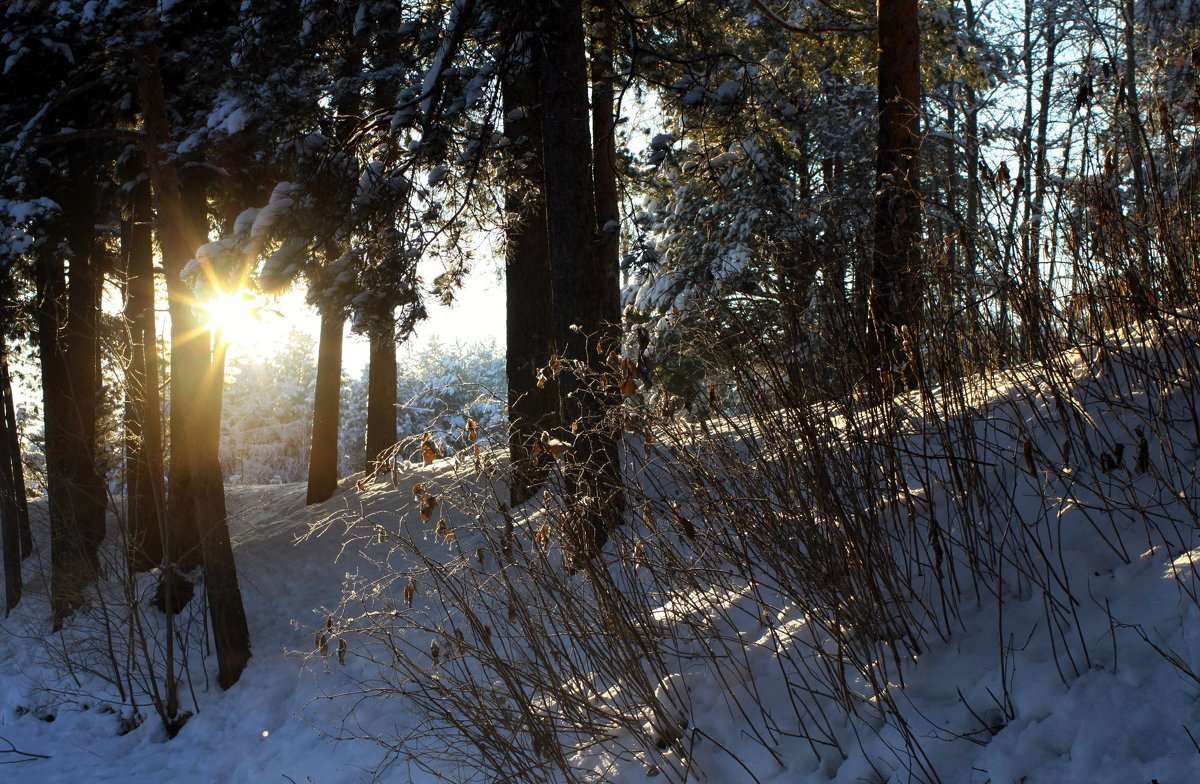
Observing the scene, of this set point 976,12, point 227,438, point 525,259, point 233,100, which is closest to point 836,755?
point 525,259

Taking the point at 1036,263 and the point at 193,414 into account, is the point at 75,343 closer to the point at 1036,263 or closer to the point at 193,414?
the point at 193,414

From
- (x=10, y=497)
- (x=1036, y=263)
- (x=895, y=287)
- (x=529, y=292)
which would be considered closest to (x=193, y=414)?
(x=529, y=292)

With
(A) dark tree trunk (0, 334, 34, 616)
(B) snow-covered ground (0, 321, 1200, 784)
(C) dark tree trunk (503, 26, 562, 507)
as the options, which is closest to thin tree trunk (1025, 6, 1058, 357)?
(B) snow-covered ground (0, 321, 1200, 784)

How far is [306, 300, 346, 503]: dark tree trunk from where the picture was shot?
12.3 metres

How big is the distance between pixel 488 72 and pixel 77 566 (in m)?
6.67

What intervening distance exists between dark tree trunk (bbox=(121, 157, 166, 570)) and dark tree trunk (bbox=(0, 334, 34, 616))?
2.21m

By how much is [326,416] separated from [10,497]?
4.17 m

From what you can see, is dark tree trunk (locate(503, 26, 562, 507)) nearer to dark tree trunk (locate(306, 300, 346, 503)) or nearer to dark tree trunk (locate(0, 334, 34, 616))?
dark tree trunk (locate(306, 300, 346, 503))

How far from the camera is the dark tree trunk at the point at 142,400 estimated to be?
326 inches

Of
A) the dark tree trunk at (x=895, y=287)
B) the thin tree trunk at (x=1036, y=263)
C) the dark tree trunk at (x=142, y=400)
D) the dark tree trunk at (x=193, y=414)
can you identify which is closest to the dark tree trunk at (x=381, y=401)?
the dark tree trunk at (x=142, y=400)

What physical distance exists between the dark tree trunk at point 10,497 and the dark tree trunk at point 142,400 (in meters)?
2.21

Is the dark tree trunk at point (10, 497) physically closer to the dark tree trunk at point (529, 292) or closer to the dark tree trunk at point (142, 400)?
the dark tree trunk at point (142, 400)

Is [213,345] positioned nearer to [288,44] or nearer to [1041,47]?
[288,44]

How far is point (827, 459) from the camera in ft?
11.0
